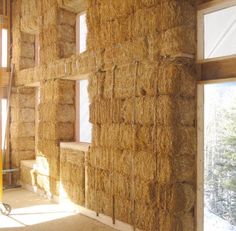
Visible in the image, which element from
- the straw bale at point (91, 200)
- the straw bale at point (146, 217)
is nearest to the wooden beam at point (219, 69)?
the straw bale at point (146, 217)

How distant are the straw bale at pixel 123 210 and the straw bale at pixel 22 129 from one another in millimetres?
3969

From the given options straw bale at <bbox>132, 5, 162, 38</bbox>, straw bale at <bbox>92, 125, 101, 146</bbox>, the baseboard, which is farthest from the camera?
straw bale at <bbox>92, 125, 101, 146</bbox>

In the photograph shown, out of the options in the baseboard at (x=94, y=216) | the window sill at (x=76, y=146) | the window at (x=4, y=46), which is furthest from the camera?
the window at (x=4, y=46)

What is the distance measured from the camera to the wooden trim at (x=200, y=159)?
169 inches

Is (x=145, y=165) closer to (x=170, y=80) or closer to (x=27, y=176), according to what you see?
(x=170, y=80)

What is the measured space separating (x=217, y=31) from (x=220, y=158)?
1614 millimetres

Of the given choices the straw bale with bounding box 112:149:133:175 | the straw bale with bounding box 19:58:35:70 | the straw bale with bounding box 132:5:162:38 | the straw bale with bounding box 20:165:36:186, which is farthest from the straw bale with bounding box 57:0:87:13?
the straw bale with bounding box 20:165:36:186

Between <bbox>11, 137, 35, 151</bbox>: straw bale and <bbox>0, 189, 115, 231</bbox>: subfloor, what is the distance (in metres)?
1.57

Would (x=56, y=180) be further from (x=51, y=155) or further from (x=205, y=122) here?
(x=205, y=122)

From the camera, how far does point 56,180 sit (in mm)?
6566

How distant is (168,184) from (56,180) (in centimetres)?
305

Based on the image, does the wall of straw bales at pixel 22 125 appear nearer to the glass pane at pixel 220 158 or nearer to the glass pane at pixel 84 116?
the glass pane at pixel 84 116

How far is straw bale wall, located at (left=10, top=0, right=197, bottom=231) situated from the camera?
13.8ft

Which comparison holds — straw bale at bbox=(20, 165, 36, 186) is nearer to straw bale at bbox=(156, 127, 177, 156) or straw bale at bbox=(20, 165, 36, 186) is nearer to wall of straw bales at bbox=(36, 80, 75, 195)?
wall of straw bales at bbox=(36, 80, 75, 195)
